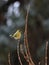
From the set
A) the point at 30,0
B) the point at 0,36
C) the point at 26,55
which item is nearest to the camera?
the point at 26,55

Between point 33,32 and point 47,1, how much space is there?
0.47 metres

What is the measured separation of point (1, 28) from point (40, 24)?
0.55 meters

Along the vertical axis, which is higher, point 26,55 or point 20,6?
point 26,55

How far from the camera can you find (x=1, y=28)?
4.66 meters

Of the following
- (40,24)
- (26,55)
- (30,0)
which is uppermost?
(26,55)

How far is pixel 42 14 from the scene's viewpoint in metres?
4.69

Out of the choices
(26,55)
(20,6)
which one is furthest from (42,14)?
(26,55)

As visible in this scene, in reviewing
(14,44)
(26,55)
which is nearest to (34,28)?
(14,44)

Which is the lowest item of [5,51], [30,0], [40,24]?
[5,51]

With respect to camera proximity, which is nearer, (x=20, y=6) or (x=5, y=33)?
(x=5, y=33)

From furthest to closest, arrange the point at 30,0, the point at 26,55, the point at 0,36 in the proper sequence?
the point at 30,0
the point at 0,36
the point at 26,55

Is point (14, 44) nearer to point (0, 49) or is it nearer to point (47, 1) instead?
point (0, 49)

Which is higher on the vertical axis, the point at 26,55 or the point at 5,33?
the point at 26,55

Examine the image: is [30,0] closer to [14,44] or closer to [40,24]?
[40,24]
